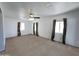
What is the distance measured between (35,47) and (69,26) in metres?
0.87

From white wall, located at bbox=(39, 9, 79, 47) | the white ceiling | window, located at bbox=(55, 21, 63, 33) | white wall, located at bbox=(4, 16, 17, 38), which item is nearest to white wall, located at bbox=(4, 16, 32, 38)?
white wall, located at bbox=(4, 16, 17, 38)

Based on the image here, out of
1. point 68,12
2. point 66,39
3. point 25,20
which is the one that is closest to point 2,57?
point 25,20

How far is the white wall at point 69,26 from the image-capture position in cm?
185

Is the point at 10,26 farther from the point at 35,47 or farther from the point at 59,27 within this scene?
the point at 59,27

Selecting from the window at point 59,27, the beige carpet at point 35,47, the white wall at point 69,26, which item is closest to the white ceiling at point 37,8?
the white wall at point 69,26

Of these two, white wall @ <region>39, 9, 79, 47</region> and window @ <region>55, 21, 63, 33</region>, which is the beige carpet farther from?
window @ <region>55, 21, 63, 33</region>

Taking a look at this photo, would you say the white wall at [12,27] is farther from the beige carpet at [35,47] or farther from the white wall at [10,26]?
the beige carpet at [35,47]

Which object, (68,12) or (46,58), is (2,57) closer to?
(46,58)

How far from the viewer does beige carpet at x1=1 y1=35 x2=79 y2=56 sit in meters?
1.90

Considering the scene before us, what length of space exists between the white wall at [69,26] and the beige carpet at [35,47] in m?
0.15

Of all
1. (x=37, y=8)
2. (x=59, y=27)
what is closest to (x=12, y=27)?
(x=37, y=8)

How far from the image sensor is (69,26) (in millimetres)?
1921

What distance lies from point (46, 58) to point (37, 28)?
2.18ft

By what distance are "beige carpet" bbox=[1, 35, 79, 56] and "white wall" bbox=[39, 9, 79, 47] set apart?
5.7 inches
